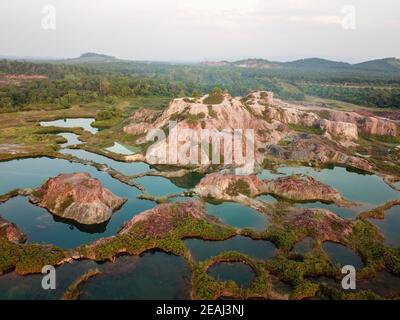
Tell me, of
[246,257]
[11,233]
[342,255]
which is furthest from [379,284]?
[11,233]

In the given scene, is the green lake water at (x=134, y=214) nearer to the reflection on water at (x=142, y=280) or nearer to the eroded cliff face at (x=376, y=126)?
the reflection on water at (x=142, y=280)

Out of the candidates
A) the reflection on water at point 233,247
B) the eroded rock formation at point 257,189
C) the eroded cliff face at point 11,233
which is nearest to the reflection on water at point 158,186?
the eroded rock formation at point 257,189

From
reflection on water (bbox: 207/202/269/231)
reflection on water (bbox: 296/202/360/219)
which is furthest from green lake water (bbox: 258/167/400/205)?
reflection on water (bbox: 207/202/269/231)

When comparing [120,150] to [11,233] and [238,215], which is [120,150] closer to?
[238,215]

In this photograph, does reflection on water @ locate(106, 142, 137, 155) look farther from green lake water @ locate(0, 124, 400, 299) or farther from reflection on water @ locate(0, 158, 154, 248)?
reflection on water @ locate(0, 158, 154, 248)
